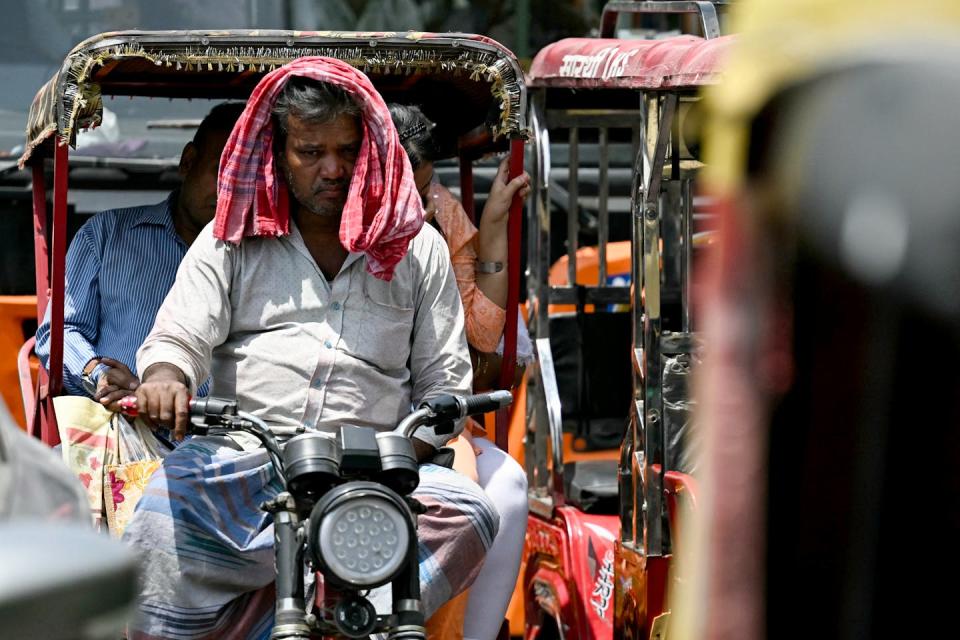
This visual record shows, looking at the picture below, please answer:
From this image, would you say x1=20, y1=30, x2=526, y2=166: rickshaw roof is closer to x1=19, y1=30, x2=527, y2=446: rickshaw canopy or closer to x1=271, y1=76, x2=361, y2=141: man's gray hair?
x1=19, y1=30, x2=527, y2=446: rickshaw canopy

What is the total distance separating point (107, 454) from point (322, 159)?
36.8 inches

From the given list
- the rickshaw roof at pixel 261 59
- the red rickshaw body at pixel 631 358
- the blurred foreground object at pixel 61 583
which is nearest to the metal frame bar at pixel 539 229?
the red rickshaw body at pixel 631 358

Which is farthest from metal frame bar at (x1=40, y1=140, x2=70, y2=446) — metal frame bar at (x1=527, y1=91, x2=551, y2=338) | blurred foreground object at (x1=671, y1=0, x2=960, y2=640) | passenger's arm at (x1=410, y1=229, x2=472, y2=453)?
blurred foreground object at (x1=671, y1=0, x2=960, y2=640)

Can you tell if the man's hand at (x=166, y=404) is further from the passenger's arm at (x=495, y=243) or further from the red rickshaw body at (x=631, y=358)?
the red rickshaw body at (x=631, y=358)

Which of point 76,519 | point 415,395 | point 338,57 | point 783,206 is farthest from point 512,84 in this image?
point 783,206

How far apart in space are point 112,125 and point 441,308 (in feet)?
9.85

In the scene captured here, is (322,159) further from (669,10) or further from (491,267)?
(669,10)

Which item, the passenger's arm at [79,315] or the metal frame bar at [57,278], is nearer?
the metal frame bar at [57,278]

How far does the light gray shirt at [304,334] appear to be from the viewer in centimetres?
367

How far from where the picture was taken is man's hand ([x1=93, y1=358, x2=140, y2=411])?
3.88 meters

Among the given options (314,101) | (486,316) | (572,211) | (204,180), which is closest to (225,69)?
(314,101)

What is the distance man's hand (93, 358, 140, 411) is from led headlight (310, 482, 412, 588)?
1091 mm

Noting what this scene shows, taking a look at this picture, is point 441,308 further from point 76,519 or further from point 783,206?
point 783,206

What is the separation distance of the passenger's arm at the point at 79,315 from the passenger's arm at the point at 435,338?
0.88 m
